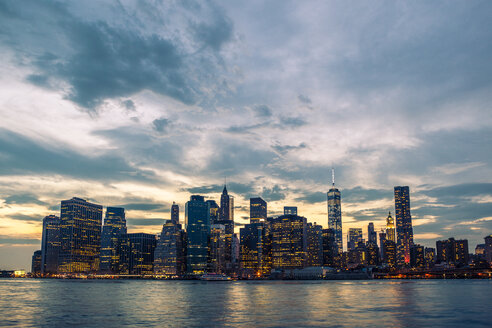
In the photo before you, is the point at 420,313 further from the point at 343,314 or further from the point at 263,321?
the point at 263,321

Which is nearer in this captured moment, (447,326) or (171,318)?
(447,326)

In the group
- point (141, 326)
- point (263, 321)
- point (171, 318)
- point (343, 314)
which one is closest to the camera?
point (141, 326)

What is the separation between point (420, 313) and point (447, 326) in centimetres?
1786

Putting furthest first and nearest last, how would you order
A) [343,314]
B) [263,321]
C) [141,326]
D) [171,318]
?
[343,314] → [171,318] → [263,321] → [141,326]

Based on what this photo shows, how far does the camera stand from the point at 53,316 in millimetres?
80562

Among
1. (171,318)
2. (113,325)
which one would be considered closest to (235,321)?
(171,318)

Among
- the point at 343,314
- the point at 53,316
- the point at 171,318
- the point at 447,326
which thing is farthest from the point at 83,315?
the point at 447,326

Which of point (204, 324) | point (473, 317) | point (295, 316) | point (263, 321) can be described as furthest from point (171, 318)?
point (473, 317)

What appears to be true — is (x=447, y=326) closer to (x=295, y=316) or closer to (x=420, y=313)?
(x=420, y=313)

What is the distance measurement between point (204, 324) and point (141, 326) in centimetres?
938

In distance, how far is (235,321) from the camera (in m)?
72.1

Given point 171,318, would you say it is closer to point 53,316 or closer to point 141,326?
point 141,326

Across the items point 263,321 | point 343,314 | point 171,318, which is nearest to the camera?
point 263,321

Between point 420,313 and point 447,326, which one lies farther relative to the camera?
point 420,313
